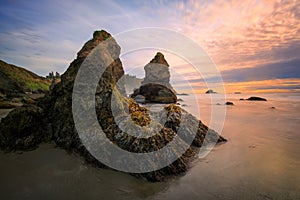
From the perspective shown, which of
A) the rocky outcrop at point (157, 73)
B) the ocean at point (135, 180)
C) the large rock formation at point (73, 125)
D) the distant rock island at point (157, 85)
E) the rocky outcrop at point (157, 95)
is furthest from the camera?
the rocky outcrop at point (157, 73)

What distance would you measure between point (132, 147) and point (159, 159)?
736mm

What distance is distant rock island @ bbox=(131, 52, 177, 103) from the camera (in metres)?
33.6

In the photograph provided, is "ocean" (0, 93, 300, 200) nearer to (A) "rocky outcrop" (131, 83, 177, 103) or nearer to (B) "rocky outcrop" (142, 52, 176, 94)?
(A) "rocky outcrop" (131, 83, 177, 103)

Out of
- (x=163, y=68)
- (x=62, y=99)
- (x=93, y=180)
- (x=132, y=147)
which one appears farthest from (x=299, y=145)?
(x=163, y=68)

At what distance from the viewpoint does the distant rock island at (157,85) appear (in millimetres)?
33625

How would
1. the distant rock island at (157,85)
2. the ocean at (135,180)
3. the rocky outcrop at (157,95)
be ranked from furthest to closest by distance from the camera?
the distant rock island at (157,85), the rocky outcrop at (157,95), the ocean at (135,180)

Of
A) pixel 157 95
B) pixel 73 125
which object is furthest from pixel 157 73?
pixel 73 125

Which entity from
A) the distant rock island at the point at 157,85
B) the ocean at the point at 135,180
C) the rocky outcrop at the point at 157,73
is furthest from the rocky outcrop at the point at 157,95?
the ocean at the point at 135,180

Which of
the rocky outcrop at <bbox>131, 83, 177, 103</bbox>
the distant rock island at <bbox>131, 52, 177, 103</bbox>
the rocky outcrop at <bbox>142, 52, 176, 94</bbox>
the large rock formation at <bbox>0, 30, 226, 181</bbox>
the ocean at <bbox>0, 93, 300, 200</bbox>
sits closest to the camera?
the ocean at <bbox>0, 93, 300, 200</bbox>

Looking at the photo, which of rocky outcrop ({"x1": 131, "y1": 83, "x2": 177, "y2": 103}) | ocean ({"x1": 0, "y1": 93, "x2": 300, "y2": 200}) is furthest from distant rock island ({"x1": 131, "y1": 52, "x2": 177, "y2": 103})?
ocean ({"x1": 0, "y1": 93, "x2": 300, "y2": 200})

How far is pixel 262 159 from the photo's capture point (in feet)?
16.9

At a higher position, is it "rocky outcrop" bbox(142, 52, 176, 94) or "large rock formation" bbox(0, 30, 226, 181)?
"rocky outcrop" bbox(142, 52, 176, 94)

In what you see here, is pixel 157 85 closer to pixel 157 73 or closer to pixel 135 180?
pixel 157 73

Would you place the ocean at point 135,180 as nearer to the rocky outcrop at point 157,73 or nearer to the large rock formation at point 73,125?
the large rock formation at point 73,125
